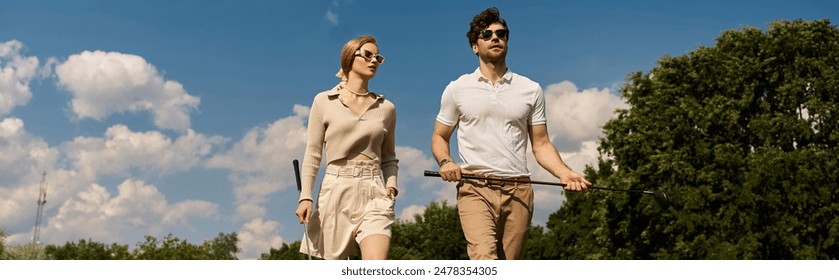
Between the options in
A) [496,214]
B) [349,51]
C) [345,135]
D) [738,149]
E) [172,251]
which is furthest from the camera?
[172,251]

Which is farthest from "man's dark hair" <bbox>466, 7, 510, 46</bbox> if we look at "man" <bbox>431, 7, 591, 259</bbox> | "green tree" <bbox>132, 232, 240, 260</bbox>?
"green tree" <bbox>132, 232, 240, 260</bbox>

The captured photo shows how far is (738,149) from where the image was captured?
31.0 m

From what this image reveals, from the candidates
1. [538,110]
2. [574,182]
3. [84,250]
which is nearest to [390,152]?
[538,110]

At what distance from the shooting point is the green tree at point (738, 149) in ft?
96.7

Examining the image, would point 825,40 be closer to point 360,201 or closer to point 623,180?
point 623,180

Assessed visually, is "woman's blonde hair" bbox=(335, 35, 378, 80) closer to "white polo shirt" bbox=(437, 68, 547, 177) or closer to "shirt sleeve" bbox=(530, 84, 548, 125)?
"white polo shirt" bbox=(437, 68, 547, 177)

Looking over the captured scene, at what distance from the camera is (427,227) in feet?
239

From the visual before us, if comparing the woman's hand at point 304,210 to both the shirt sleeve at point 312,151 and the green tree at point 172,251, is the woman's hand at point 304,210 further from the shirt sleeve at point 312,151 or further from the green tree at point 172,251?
the green tree at point 172,251

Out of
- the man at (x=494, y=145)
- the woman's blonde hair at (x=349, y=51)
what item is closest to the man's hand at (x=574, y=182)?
the man at (x=494, y=145)

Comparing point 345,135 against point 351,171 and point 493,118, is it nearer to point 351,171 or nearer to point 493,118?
point 351,171

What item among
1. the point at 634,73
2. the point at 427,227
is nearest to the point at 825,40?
the point at 634,73

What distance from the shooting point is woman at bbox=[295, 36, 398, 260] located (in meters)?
7.91

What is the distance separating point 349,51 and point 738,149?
24961 mm

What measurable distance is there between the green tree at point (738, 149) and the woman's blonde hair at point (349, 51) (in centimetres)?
2320
